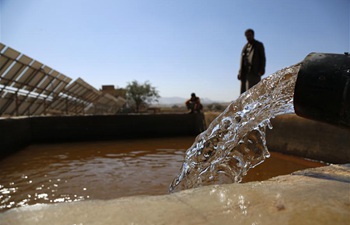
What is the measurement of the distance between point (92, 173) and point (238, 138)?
7.31ft

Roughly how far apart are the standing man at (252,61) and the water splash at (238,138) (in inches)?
121

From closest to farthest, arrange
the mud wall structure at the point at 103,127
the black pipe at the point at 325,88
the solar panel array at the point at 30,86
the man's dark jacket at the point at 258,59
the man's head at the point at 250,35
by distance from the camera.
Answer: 1. the black pipe at the point at 325,88
2. the man's dark jacket at the point at 258,59
3. the man's head at the point at 250,35
4. the mud wall structure at the point at 103,127
5. the solar panel array at the point at 30,86

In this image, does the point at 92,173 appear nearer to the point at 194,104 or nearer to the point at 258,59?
the point at 258,59

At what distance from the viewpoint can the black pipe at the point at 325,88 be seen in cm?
171

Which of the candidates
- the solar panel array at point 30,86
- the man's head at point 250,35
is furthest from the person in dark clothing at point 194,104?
the solar panel array at point 30,86

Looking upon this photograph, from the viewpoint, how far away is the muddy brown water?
317 cm

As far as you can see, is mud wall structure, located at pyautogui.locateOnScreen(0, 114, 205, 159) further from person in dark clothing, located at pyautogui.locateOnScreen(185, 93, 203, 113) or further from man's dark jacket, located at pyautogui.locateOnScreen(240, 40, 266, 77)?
man's dark jacket, located at pyautogui.locateOnScreen(240, 40, 266, 77)

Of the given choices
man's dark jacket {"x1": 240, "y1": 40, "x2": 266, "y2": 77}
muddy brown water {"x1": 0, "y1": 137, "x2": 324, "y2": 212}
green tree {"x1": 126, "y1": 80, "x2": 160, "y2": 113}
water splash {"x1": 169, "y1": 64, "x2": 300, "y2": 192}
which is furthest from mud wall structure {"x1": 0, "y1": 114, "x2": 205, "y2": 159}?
green tree {"x1": 126, "y1": 80, "x2": 160, "y2": 113}

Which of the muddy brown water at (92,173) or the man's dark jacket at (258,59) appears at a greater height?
the man's dark jacket at (258,59)

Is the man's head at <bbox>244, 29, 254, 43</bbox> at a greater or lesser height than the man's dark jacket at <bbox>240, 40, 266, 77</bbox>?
greater

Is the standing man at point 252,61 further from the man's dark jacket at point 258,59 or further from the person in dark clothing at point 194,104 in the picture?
the person in dark clothing at point 194,104

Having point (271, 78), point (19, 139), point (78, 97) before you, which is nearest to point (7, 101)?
point (19, 139)

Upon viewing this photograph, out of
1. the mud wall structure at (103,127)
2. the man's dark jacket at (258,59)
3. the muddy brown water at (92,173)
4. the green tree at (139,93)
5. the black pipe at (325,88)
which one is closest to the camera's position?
the black pipe at (325,88)

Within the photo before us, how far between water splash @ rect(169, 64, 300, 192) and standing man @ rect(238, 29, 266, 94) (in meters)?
3.07
